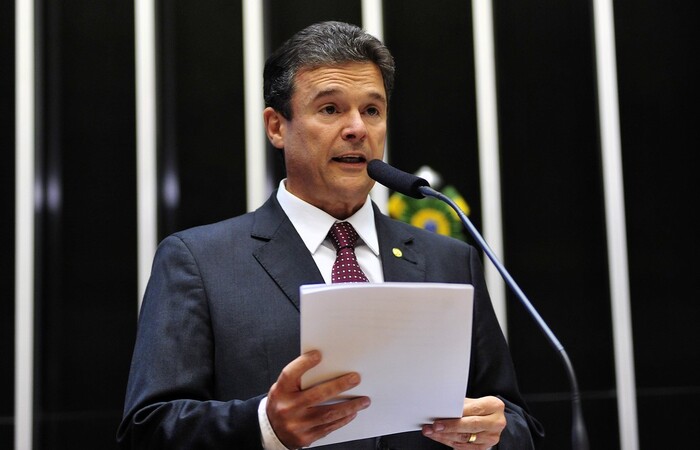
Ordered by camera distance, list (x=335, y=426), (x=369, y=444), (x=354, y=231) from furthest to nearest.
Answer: (x=354, y=231)
(x=369, y=444)
(x=335, y=426)

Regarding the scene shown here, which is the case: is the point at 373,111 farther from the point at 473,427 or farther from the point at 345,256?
the point at 473,427

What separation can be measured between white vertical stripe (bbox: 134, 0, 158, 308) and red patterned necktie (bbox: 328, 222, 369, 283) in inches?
81.6

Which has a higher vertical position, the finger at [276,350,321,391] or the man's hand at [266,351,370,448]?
the finger at [276,350,321,391]

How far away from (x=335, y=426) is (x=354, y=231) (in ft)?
2.12

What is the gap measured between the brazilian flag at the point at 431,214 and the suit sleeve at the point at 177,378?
6.98 ft

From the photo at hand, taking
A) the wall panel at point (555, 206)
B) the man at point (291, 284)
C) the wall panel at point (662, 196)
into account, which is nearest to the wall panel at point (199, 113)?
the wall panel at point (555, 206)

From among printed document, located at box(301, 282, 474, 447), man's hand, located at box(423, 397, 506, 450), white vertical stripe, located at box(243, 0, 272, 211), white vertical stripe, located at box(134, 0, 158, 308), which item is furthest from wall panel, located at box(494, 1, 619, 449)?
printed document, located at box(301, 282, 474, 447)

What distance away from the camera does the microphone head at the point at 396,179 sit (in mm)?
1773

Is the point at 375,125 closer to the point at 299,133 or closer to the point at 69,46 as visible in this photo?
the point at 299,133

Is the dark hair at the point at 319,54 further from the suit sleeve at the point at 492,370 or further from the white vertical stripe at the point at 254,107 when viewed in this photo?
the white vertical stripe at the point at 254,107

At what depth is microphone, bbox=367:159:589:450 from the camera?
133cm

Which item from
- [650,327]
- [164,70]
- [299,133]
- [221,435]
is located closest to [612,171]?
[650,327]

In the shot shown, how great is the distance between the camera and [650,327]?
415cm
